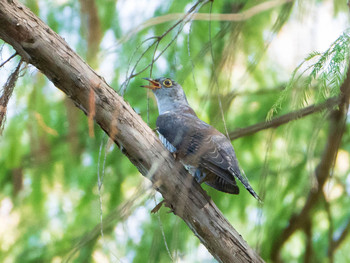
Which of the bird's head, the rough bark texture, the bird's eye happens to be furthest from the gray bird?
the bird's eye

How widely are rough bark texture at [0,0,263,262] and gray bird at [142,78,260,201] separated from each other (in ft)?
0.75

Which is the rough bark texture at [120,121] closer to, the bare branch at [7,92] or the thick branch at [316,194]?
the bare branch at [7,92]

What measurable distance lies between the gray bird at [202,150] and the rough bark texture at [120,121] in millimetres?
229

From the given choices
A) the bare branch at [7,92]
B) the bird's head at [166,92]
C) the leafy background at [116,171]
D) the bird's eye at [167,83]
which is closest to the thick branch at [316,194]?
the leafy background at [116,171]

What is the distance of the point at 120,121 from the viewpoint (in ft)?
7.90

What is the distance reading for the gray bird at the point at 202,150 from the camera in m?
3.00

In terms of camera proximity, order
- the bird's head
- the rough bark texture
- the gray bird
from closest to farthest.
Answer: the rough bark texture → the gray bird → the bird's head

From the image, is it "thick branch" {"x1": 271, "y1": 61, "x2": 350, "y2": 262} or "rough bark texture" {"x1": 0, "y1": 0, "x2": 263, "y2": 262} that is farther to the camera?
"thick branch" {"x1": 271, "y1": 61, "x2": 350, "y2": 262}

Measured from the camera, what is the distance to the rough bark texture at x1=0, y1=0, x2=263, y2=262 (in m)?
2.19

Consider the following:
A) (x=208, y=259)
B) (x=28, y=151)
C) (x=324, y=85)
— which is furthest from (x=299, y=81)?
(x=28, y=151)

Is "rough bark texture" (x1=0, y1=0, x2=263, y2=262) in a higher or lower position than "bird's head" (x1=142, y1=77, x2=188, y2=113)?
lower

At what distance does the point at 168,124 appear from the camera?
139 inches

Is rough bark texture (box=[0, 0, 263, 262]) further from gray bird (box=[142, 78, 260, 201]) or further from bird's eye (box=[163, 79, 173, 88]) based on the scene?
bird's eye (box=[163, 79, 173, 88])

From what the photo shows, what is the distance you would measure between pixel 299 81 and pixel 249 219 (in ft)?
10.1
